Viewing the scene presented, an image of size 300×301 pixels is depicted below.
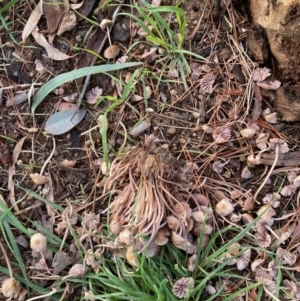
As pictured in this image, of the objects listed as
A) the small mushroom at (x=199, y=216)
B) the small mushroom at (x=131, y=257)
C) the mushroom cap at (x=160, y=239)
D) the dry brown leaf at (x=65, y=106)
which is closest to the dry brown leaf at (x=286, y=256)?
the small mushroom at (x=199, y=216)

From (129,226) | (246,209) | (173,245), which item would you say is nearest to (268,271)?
(246,209)

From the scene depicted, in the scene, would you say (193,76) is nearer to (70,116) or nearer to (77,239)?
(70,116)

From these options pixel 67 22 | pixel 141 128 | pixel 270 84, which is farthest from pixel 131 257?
pixel 67 22

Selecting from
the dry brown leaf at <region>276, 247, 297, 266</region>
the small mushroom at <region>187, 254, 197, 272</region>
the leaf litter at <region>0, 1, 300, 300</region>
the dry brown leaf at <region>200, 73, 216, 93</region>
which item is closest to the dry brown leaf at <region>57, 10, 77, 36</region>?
the leaf litter at <region>0, 1, 300, 300</region>

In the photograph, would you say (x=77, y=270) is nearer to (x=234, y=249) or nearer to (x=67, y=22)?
(x=234, y=249)

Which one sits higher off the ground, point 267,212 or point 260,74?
point 260,74
